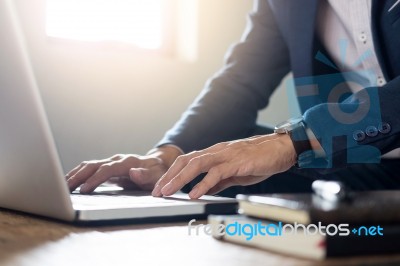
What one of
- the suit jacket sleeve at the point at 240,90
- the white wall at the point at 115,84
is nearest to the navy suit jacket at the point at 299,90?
the suit jacket sleeve at the point at 240,90

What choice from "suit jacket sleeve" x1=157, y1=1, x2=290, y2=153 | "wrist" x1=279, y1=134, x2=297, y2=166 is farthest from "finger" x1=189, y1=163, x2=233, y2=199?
"suit jacket sleeve" x1=157, y1=1, x2=290, y2=153

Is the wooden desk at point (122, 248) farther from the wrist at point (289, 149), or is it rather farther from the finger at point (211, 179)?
the wrist at point (289, 149)

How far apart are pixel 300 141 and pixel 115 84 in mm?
1457

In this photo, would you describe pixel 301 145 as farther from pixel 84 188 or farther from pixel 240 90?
pixel 240 90

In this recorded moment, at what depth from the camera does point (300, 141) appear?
77 cm

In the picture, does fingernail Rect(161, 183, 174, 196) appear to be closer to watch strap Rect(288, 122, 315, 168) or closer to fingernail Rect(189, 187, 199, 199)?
fingernail Rect(189, 187, 199, 199)

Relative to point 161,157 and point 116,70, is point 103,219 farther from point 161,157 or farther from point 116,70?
point 116,70

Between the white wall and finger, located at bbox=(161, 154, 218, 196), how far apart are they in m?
1.38

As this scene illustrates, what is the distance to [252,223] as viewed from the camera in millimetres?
402

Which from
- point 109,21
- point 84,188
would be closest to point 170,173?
point 84,188

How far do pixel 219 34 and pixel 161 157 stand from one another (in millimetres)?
1474

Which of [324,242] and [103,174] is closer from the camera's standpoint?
[324,242]

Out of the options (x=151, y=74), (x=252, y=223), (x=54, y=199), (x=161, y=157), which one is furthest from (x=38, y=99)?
(x=151, y=74)

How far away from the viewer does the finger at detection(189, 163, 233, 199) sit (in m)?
0.66
